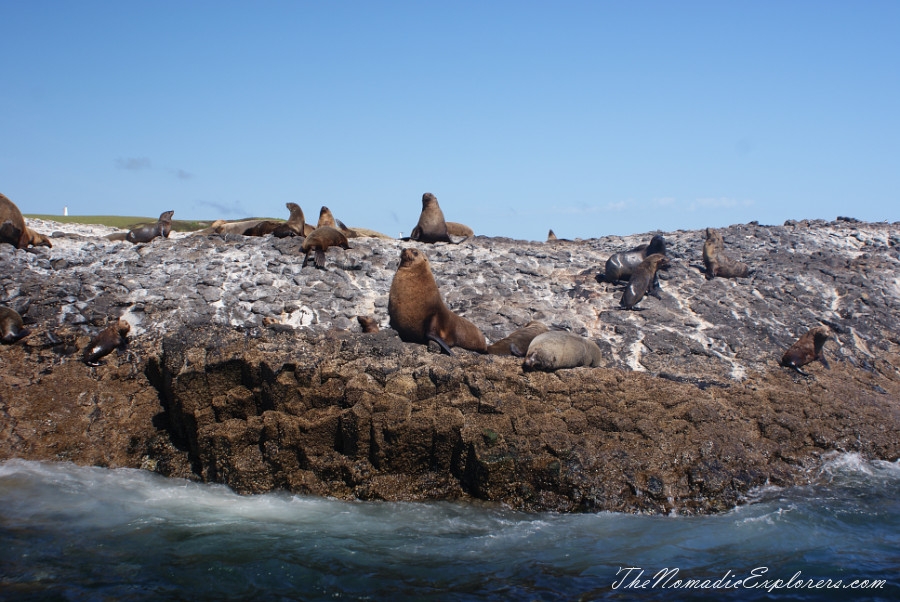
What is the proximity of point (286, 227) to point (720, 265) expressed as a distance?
835 centimetres

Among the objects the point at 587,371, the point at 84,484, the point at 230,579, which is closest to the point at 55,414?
the point at 84,484

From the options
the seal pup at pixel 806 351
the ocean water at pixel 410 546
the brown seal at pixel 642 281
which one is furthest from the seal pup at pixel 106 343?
the seal pup at pixel 806 351

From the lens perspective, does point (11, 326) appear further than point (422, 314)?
No

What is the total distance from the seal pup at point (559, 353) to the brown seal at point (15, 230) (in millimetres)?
8155

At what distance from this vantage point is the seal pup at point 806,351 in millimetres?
9922

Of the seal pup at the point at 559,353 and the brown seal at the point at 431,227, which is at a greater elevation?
the brown seal at the point at 431,227

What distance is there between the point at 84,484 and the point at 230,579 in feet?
9.72

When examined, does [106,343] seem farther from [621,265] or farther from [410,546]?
[621,265]

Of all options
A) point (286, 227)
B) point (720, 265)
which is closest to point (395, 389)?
point (286, 227)

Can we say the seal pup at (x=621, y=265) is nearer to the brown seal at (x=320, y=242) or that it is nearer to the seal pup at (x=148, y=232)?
the brown seal at (x=320, y=242)

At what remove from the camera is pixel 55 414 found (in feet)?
26.6

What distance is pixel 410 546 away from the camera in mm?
5988

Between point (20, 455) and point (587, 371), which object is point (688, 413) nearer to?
point (587, 371)

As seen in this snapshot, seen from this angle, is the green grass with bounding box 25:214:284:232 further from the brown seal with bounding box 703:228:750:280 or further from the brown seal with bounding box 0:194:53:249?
the brown seal with bounding box 703:228:750:280
